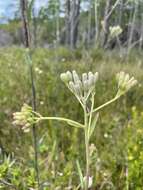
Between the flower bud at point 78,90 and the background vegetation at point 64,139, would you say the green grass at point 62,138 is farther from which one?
the flower bud at point 78,90

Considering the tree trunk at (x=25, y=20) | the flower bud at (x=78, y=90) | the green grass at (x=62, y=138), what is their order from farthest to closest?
the green grass at (x=62, y=138) < the tree trunk at (x=25, y=20) < the flower bud at (x=78, y=90)

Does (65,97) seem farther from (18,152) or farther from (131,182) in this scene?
(131,182)

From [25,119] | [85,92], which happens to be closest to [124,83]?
[85,92]

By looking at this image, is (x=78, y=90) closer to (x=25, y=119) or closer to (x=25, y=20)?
(x=25, y=119)

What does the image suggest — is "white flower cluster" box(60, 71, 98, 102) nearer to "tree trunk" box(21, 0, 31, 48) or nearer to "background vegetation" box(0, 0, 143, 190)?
"background vegetation" box(0, 0, 143, 190)

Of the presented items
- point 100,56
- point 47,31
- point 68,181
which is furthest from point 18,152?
point 47,31

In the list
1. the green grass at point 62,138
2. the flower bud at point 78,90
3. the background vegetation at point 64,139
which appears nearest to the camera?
the flower bud at point 78,90

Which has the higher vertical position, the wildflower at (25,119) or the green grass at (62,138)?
the wildflower at (25,119)

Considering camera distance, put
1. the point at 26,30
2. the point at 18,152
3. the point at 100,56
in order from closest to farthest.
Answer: the point at 26,30
the point at 18,152
the point at 100,56

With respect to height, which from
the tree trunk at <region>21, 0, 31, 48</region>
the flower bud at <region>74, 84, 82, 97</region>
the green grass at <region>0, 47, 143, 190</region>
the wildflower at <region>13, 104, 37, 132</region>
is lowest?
the green grass at <region>0, 47, 143, 190</region>

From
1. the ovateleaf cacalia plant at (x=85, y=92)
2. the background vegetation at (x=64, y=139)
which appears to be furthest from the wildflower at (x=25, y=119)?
the background vegetation at (x=64, y=139)

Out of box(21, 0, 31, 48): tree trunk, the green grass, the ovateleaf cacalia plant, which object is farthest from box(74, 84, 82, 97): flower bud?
box(21, 0, 31, 48): tree trunk
